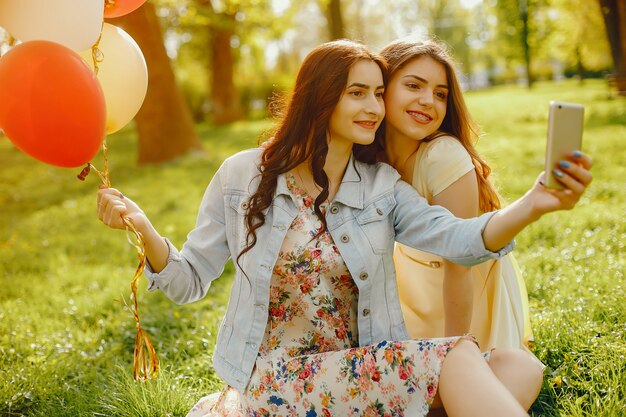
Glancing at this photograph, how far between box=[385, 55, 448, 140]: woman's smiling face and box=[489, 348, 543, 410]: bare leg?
3.31 feet

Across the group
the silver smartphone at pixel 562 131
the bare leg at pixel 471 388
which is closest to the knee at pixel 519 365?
the bare leg at pixel 471 388

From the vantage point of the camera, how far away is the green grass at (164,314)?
8.95 feet

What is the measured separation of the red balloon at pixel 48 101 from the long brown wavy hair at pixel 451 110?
4.06 ft

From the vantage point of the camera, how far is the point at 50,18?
7.38ft

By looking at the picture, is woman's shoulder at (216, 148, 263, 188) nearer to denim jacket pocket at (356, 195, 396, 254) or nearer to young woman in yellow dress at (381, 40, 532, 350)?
denim jacket pocket at (356, 195, 396, 254)

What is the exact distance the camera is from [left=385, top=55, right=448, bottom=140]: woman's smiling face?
2652 mm

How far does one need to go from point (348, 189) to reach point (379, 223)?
0.61 feet

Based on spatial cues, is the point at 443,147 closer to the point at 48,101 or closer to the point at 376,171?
the point at 376,171

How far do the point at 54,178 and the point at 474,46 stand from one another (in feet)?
148

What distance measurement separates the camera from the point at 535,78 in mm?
43000

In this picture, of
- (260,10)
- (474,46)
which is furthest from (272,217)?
(474,46)

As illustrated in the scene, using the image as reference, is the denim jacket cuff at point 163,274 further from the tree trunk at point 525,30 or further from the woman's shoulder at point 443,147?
the tree trunk at point 525,30

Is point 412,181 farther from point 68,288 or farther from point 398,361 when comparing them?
point 68,288

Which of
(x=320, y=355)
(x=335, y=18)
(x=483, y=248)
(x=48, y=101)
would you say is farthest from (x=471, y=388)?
(x=335, y=18)
